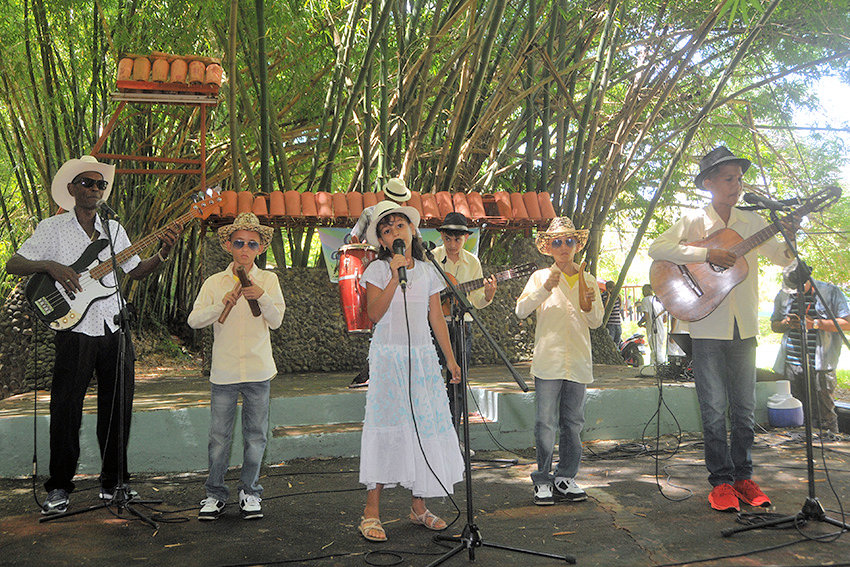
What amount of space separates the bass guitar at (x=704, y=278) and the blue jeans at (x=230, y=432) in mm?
2212

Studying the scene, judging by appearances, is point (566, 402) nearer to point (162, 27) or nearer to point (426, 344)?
point (426, 344)

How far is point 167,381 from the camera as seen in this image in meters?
6.71

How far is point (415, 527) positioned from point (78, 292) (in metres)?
2.10

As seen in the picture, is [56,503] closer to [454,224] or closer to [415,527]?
[415,527]

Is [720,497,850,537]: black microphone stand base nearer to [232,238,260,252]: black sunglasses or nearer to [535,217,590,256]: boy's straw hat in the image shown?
[535,217,590,256]: boy's straw hat

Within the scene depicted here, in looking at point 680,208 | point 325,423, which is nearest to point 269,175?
point 325,423

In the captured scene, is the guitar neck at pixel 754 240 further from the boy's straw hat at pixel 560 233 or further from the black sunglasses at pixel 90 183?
the black sunglasses at pixel 90 183

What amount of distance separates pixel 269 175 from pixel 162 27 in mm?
1677

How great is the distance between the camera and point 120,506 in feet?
11.6

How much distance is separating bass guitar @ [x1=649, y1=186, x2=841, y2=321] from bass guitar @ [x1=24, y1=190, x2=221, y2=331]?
2.54 metres

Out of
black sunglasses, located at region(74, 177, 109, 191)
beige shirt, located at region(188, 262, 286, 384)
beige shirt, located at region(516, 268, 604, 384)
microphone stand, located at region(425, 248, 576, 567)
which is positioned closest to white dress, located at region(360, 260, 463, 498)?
microphone stand, located at region(425, 248, 576, 567)

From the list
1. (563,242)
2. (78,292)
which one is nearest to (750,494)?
(563,242)

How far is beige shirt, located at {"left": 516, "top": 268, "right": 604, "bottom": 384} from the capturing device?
3723 mm

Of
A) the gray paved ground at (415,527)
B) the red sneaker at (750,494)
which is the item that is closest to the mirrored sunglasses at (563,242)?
the gray paved ground at (415,527)
